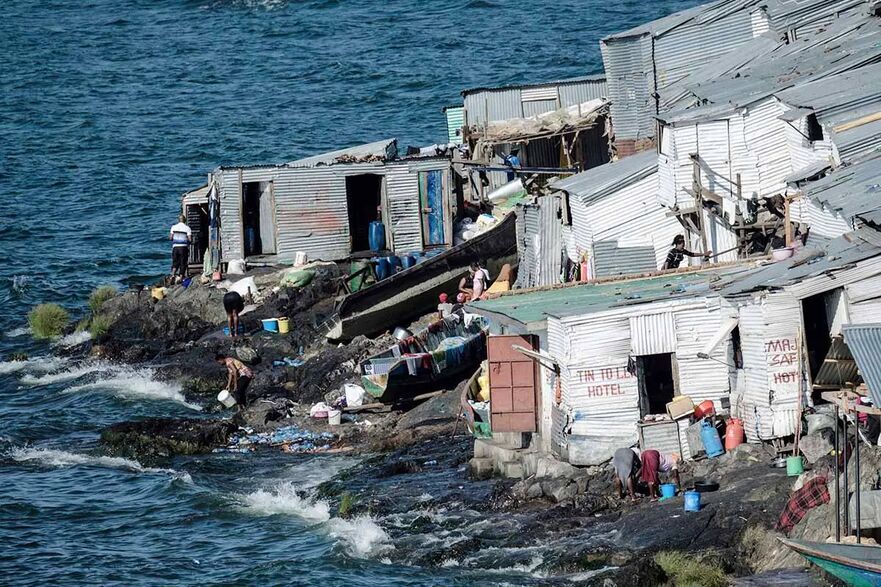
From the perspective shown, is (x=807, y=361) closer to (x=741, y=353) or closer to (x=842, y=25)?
(x=741, y=353)

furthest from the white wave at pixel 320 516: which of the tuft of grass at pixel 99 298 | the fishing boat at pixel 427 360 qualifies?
the tuft of grass at pixel 99 298

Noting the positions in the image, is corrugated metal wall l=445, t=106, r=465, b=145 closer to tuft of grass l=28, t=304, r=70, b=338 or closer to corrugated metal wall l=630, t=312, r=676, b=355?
tuft of grass l=28, t=304, r=70, b=338

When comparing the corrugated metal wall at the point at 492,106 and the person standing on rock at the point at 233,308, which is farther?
the corrugated metal wall at the point at 492,106

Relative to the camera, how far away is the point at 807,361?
2514 cm

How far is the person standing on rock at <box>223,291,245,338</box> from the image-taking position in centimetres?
4028

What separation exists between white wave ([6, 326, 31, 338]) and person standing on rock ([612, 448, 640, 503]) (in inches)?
1023

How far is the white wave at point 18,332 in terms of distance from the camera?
4734 centimetres

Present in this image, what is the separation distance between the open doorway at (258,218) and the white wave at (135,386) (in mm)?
5210

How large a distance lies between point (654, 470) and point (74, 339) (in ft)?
78.1

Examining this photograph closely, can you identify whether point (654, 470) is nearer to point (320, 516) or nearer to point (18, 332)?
point (320, 516)

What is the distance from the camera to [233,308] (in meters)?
40.4

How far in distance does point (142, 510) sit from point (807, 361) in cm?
1403

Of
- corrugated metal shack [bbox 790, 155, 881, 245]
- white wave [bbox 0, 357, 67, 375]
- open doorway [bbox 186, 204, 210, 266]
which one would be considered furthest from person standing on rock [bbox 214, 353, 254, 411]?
corrugated metal shack [bbox 790, 155, 881, 245]

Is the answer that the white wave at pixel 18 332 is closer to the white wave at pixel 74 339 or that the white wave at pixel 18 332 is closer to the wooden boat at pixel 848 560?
the white wave at pixel 74 339
